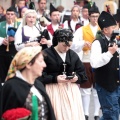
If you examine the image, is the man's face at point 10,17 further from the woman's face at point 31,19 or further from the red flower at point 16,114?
the red flower at point 16,114

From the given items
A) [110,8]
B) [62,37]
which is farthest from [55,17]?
[62,37]

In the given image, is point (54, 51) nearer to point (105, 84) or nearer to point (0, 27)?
point (105, 84)

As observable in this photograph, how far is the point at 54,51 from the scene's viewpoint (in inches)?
290

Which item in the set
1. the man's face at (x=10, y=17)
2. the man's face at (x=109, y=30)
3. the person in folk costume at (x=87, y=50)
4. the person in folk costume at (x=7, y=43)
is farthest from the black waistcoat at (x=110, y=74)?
the man's face at (x=10, y=17)

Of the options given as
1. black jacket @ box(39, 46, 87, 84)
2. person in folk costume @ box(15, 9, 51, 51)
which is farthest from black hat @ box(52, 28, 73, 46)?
person in folk costume @ box(15, 9, 51, 51)

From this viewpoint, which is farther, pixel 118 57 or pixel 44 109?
pixel 118 57

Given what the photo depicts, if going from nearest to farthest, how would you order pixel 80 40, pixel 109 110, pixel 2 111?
pixel 2 111 → pixel 109 110 → pixel 80 40

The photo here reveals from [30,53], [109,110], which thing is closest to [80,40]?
[109,110]

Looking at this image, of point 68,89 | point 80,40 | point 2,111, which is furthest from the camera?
point 80,40

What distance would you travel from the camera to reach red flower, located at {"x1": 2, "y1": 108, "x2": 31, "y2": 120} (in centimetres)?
510

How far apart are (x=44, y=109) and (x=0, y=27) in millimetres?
5368

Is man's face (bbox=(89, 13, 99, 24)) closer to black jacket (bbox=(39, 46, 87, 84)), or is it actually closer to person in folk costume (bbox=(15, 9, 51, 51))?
person in folk costume (bbox=(15, 9, 51, 51))

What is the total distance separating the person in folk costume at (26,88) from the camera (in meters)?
5.36

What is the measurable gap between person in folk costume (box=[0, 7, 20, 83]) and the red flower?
492cm
